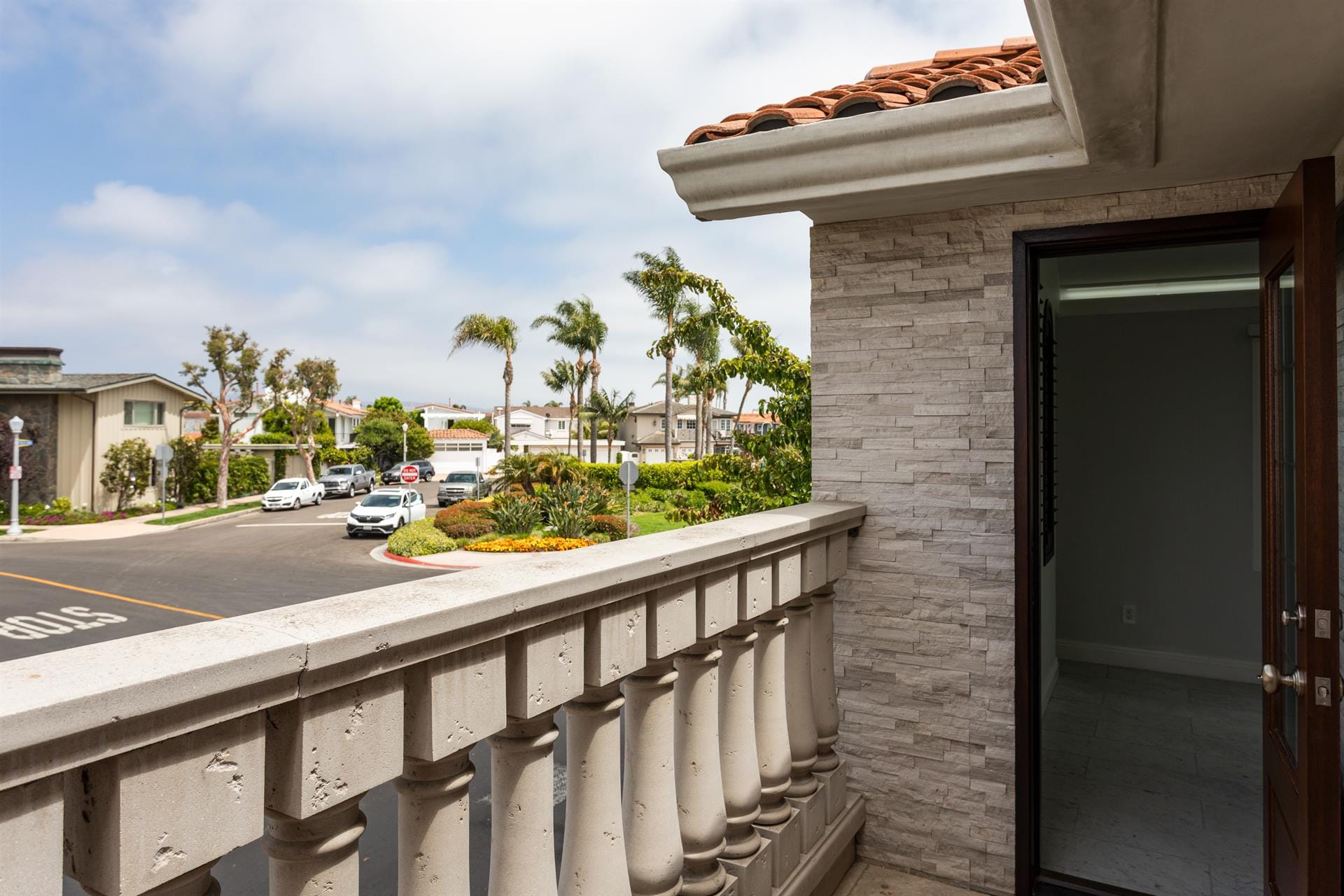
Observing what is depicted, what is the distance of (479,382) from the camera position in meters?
92.4

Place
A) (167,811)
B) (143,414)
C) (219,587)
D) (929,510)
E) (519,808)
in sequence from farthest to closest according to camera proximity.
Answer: (143,414) → (219,587) → (929,510) → (519,808) → (167,811)

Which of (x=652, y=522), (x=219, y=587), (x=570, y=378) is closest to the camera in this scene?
(x=219, y=587)

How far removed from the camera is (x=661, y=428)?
2359 inches

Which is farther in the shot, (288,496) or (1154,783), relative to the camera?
(288,496)

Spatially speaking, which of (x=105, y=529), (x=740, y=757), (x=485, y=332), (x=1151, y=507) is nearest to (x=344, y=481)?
(x=485, y=332)

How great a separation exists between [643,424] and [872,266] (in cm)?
5767

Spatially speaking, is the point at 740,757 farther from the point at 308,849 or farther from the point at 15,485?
the point at 15,485

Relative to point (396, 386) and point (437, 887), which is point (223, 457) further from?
point (396, 386)

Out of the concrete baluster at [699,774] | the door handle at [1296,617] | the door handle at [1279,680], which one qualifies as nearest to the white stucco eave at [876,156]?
the door handle at [1296,617]

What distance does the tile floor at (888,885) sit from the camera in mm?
2752

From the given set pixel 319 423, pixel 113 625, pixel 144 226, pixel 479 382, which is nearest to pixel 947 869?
pixel 113 625

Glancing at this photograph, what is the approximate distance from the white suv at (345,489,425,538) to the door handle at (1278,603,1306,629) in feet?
64.3

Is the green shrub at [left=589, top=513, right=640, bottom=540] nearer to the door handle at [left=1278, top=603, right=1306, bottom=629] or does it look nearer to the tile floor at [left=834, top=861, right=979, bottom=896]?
the tile floor at [left=834, top=861, right=979, bottom=896]

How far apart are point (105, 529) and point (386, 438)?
931 inches
